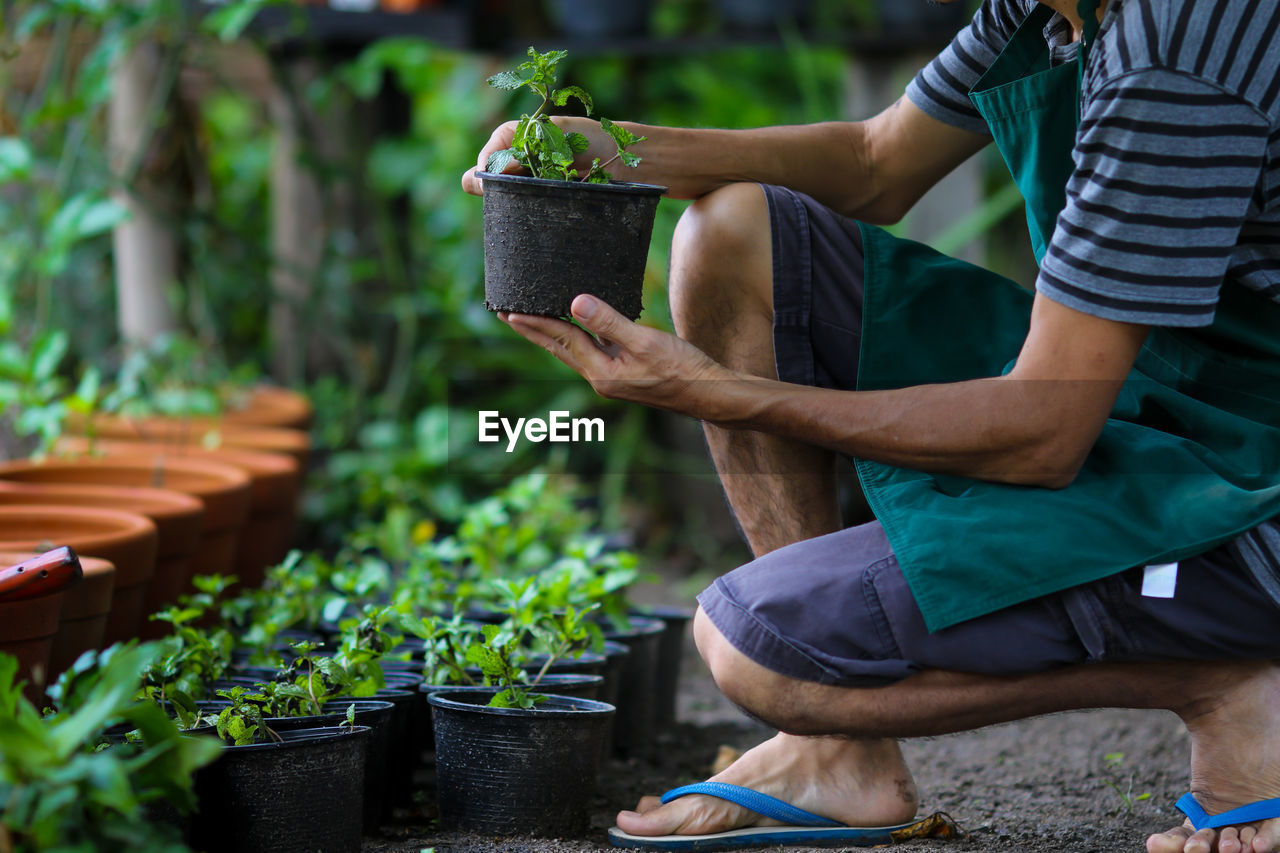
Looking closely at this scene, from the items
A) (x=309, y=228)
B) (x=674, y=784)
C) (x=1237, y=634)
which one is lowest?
(x=674, y=784)

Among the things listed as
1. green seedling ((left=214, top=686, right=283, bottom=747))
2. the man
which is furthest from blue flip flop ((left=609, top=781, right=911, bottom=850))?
green seedling ((left=214, top=686, right=283, bottom=747))

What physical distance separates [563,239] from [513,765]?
0.62 metres

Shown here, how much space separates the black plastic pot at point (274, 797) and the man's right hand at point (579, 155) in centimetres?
71

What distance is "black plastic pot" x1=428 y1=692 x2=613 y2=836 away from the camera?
1539 millimetres

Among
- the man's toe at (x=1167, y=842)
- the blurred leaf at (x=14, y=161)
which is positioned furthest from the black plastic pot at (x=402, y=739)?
the blurred leaf at (x=14, y=161)

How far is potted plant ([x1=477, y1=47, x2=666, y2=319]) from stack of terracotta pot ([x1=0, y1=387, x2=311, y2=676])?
2.09 ft

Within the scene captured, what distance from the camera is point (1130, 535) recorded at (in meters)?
1.33

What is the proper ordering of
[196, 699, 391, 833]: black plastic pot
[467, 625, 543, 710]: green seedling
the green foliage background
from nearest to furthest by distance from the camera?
[196, 699, 391, 833]: black plastic pot < [467, 625, 543, 710]: green seedling < the green foliage background

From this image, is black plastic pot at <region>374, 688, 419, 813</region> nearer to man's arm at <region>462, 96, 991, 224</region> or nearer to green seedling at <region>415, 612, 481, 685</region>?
green seedling at <region>415, 612, 481, 685</region>

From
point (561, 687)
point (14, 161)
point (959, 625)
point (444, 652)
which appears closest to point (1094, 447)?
point (959, 625)

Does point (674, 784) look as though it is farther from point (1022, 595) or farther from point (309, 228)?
point (309, 228)

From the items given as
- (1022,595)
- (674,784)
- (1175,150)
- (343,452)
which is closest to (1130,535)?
(1022,595)

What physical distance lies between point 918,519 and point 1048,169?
48cm

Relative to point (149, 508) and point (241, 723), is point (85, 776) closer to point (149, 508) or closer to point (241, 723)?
point (241, 723)
